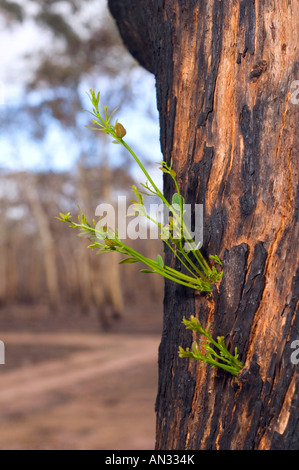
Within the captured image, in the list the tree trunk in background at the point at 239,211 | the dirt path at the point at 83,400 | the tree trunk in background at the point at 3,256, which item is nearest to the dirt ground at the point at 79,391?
the dirt path at the point at 83,400

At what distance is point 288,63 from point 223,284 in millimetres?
438

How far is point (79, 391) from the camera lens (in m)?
6.51

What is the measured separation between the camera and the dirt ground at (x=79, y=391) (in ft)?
14.9

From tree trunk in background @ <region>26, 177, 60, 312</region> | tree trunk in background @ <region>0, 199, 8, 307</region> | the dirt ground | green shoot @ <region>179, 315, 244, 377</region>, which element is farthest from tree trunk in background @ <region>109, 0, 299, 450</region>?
tree trunk in background @ <region>0, 199, 8, 307</region>

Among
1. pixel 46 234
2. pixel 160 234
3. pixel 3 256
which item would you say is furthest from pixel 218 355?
pixel 3 256

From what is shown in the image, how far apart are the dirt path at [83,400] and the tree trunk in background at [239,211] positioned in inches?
139

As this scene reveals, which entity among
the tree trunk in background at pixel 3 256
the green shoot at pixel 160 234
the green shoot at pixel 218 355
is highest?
the green shoot at pixel 160 234

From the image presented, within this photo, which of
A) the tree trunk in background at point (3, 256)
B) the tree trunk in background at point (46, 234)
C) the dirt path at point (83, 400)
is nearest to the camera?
the dirt path at point (83, 400)

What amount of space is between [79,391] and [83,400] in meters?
0.48

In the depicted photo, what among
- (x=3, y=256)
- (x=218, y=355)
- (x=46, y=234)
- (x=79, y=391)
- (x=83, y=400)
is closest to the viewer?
(x=218, y=355)

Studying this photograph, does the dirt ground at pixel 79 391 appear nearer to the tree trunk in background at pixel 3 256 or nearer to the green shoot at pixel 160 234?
the green shoot at pixel 160 234

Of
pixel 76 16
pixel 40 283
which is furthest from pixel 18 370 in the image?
pixel 40 283

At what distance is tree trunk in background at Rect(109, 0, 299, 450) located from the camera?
35.3 inches

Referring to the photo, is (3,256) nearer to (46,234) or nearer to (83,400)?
(46,234)
